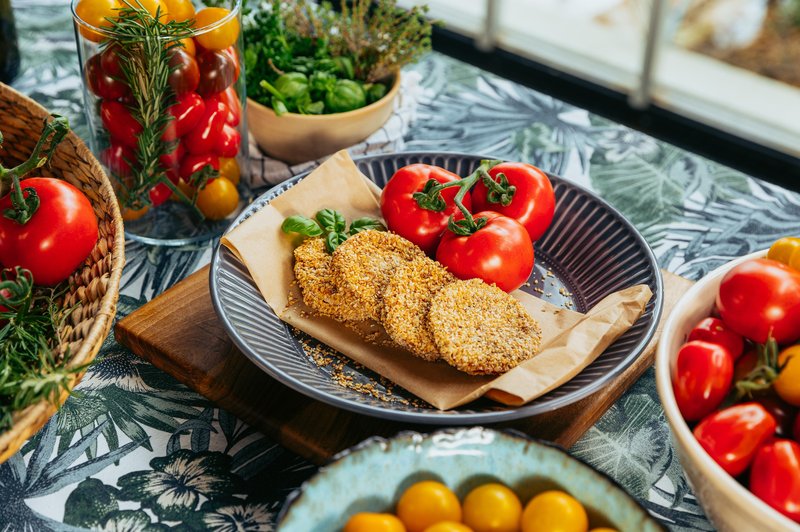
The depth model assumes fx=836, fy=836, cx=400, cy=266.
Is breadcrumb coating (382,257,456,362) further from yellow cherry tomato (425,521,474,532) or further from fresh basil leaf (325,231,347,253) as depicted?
yellow cherry tomato (425,521,474,532)

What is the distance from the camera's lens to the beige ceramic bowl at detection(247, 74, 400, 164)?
1393 mm

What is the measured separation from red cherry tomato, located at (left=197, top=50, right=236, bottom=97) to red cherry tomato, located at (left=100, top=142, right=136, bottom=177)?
0.46 ft

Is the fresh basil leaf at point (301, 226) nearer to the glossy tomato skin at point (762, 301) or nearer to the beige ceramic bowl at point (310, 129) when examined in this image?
the beige ceramic bowl at point (310, 129)

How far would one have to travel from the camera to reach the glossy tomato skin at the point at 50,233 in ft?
3.16

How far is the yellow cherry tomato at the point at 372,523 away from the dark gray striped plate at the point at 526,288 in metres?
0.17

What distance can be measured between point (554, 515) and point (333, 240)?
55 centimetres

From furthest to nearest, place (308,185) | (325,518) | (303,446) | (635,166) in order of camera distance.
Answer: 1. (635,166)
2. (308,185)
3. (303,446)
4. (325,518)

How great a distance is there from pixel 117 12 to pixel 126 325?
1.42 feet

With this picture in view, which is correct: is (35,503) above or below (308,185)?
below

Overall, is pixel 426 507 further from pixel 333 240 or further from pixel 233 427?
pixel 333 240

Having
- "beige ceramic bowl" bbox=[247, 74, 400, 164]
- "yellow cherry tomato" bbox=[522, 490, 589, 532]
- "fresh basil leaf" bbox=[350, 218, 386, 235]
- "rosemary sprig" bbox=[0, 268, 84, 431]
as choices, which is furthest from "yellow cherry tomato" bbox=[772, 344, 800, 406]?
"beige ceramic bowl" bbox=[247, 74, 400, 164]

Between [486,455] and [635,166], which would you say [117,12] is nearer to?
[486,455]

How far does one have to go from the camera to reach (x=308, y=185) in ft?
4.05

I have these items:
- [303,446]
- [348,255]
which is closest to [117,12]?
[348,255]
